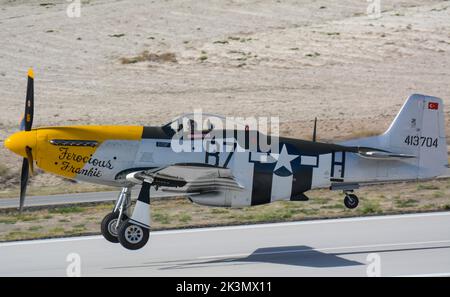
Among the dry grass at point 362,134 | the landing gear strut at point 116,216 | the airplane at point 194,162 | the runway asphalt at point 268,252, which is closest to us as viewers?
the runway asphalt at point 268,252

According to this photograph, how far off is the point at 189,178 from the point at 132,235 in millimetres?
1543

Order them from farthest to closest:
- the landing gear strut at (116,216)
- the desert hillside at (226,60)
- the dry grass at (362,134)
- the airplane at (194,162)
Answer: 1. the desert hillside at (226,60)
2. the dry grass at (362,134)
3. the landing gear strut at (116,216)
4. the airplane at (194,162)

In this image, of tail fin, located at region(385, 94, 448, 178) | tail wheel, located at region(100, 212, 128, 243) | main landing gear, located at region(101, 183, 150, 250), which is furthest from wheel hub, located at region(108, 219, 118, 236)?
tail fin, located at region(385, 94, 448, 178)

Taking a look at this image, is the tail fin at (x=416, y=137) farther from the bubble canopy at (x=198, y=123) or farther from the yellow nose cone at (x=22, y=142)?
the yellow nose cone at (x=22, y=142)

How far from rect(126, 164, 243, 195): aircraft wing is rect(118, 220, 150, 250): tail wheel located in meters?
0.86

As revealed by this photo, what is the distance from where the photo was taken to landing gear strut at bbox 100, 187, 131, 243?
17.8m

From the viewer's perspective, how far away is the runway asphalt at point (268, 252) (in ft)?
55.1

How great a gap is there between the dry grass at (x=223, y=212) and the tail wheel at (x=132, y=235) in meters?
4.27

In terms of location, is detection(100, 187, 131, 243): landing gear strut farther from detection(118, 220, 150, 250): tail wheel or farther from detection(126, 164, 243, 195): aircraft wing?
detection(118, 220, 150, 250): tail wheel

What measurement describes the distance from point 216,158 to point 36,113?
25.0 meters

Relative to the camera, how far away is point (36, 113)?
4097 centimetres

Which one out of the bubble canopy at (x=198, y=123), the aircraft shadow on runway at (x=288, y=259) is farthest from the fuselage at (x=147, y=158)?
the aircraft shadow on runway at (x=288, y=259)
